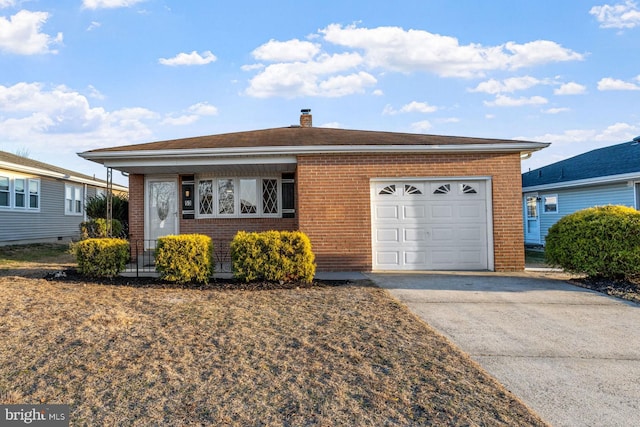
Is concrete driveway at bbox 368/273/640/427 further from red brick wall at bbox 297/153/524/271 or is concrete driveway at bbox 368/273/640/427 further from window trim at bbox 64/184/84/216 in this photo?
window trim at bbox 64/184/84/216

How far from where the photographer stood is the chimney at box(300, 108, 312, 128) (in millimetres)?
13750

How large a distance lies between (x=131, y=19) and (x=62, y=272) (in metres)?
6.93

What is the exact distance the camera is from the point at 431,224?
9383 millimetres

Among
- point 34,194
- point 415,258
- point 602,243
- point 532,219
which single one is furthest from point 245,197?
point 532,219

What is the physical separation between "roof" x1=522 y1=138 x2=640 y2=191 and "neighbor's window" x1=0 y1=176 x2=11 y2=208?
2269 cm

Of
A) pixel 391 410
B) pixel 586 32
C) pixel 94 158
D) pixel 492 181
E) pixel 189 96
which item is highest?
pixel 586 32

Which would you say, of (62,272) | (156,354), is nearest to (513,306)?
(156,354)

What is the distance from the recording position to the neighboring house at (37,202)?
15539mm

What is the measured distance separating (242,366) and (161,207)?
8797mm

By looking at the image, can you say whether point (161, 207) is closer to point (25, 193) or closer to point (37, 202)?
point (25, 193)

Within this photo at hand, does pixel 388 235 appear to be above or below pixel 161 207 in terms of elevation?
below

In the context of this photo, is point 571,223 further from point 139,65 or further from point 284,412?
point 139,65

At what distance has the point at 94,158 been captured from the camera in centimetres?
934

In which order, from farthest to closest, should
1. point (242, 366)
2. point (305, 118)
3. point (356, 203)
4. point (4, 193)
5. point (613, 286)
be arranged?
point (4, 193) < point (305, 118) < point (356, 203) < point (613, 286) < point (242, 366)
